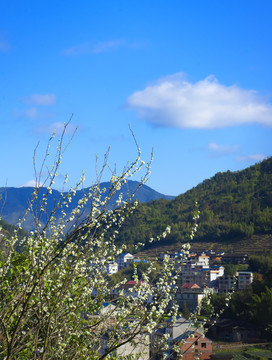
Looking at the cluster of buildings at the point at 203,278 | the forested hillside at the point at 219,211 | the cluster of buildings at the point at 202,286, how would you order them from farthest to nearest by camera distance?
1. the forested hillside at the point at 219,211
2. the cluster of buildings at the point at 203,278
3. the cluster of buildings at the point at 202,286

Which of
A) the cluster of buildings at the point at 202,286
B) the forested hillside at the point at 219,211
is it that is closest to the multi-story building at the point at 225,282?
the cluster of buildings at the point at 202,286

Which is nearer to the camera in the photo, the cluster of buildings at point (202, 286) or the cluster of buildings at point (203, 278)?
the cluster of buildings at point (202, 286)

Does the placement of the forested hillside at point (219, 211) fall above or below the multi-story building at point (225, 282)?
above

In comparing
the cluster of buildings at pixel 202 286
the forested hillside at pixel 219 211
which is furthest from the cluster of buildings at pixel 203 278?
the forested hillside at pixel 219 211

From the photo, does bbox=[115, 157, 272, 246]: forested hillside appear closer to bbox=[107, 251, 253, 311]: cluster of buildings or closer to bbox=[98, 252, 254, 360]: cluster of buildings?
bbox=[107, 251, 253, 311]: cluster of buildings

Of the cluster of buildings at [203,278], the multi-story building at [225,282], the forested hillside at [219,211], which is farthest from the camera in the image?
the forested hillside at [219,211]

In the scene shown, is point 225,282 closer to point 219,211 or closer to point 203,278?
point 203,278

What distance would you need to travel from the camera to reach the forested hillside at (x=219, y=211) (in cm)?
8794

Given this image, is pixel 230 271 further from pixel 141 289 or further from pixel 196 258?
pixel 141 289

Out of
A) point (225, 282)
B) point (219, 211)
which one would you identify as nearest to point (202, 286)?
point (225, 282)

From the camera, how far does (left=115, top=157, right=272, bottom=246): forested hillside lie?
87.9 meters

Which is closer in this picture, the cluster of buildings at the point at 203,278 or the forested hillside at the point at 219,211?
the cluster of buildings at the point at 203,278

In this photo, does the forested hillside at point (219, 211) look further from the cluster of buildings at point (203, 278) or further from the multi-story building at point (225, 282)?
the multi-story building at point (225, 282)

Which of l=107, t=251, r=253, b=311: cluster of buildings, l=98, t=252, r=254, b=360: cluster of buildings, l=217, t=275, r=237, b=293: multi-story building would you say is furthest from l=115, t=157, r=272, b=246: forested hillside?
l=217, t=275, r=237, b=293: multi-story building
